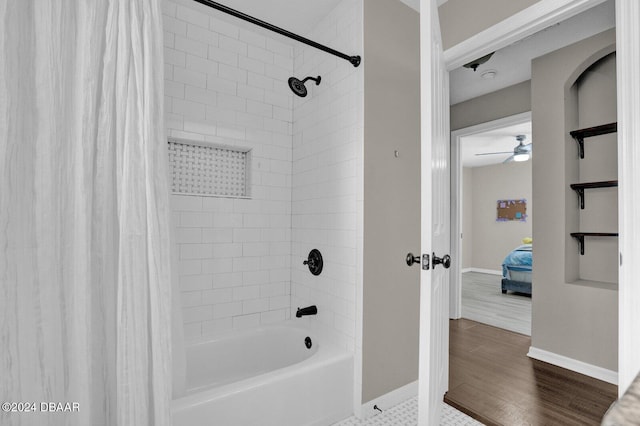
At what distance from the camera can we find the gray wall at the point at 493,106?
3307mm

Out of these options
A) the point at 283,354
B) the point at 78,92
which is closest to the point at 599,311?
the point at 283,354

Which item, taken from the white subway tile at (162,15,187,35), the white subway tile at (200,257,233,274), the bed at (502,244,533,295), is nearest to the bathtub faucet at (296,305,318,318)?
the white subway tile at (200,257,233,274)

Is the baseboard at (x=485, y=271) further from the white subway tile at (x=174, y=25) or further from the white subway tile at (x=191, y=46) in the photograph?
the white subway tile at (x=174, y=25)

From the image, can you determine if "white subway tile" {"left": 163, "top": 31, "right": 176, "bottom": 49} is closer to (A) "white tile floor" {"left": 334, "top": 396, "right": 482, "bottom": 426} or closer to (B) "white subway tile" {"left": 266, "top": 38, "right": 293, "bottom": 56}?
(B) "white subway tile" {"left": 266, "top": 38, "right": 293, "bottom": 56}

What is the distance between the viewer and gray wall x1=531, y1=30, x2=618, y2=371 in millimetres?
2436

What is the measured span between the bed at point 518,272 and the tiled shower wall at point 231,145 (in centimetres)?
391

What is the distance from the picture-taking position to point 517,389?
218 cm

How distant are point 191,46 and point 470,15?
1804 mm

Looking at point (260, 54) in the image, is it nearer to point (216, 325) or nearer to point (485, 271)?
point (216, 325)

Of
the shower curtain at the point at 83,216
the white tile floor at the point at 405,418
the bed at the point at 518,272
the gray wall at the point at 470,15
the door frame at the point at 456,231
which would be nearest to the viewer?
the shower curtain at the point at 83,216

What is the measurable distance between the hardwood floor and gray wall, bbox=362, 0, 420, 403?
431 millimetres

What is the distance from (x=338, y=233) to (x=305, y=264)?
44cm

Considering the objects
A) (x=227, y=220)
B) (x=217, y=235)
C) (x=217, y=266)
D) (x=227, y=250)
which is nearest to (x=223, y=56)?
(x=227, y=220)

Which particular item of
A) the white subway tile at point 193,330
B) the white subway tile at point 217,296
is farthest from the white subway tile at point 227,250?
the white subway tile at point 193,330
